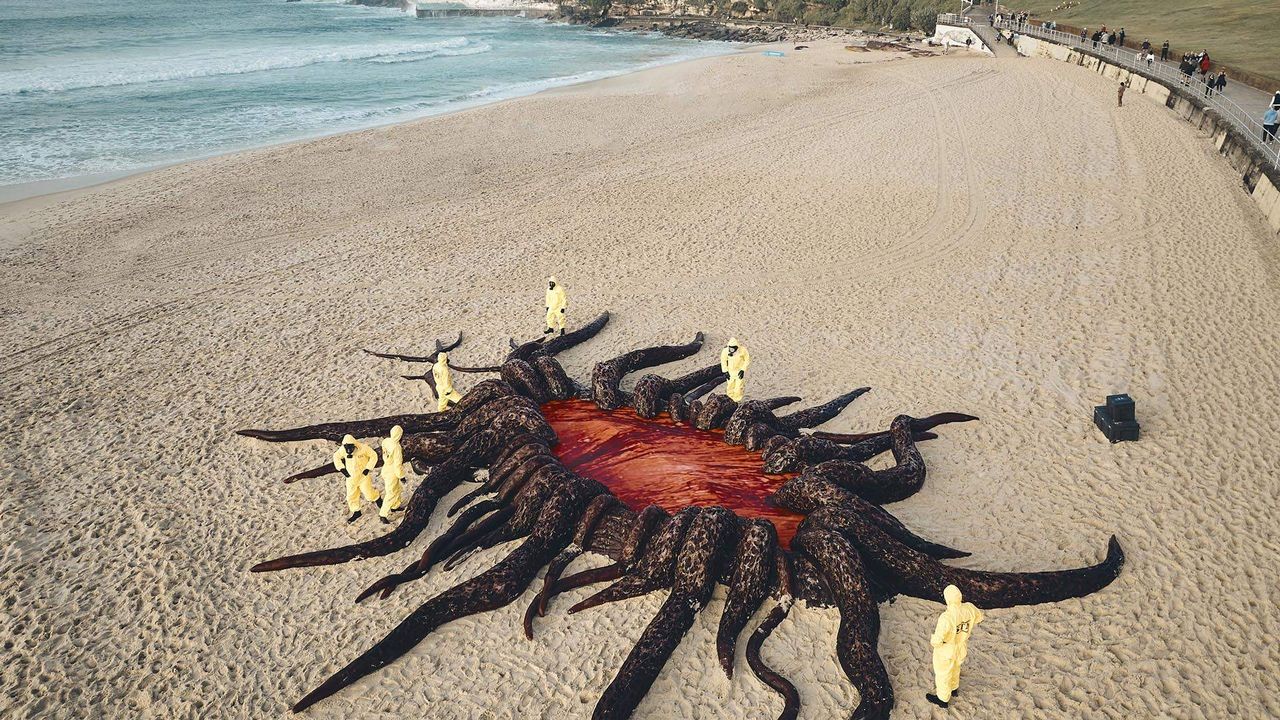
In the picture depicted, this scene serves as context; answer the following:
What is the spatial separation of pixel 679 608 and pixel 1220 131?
88.8 feet

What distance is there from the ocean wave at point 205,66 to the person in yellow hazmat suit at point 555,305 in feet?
142

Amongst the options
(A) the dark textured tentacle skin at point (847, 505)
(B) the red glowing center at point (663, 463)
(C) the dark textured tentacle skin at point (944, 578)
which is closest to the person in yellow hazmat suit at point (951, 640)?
(C) the dark textured tentacle skin at point (944, 578)

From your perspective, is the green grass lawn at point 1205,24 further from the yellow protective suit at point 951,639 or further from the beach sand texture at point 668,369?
the yellow protective suit at point 951,639

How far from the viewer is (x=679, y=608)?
845 centimetres

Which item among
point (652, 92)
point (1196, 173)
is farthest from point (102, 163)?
point (1196, 173)

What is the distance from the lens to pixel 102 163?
29281mm

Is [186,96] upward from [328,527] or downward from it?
upward

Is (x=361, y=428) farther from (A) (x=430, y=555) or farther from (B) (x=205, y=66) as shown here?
(B) (x=205, y=66)

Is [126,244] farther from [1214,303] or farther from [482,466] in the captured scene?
[1214,303]

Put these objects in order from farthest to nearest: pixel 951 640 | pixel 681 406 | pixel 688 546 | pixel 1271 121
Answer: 1. pixel 1271 121
2. pixel 681 406
3. pixel 688 546
4. pixel 951 640

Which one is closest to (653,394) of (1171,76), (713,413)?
(713,413)

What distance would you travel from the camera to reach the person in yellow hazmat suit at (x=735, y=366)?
12.1 m

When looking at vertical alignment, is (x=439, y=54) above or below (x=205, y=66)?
above

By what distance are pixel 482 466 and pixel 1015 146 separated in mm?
23779
